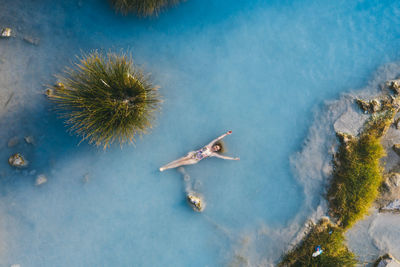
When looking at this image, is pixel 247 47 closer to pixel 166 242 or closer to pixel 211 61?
pixel 211 61

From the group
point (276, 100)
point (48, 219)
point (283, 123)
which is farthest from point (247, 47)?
point (48, 219)

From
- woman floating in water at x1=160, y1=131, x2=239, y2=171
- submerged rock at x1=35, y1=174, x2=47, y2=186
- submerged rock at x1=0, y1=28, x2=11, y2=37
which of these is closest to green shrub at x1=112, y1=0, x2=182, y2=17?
submerged rock at x1=0, y1=28, x2=11, y2=37

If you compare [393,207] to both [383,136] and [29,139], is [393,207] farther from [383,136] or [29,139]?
[29,139]

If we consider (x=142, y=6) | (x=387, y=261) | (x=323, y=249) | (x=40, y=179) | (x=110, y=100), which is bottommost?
(x=40, y=179)

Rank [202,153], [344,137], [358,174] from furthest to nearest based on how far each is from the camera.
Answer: [344,137], [358,174], [202,153]

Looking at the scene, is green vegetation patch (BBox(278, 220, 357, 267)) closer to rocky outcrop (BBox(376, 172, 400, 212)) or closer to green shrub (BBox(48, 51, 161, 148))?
rocky outcrop (BBox(376, 172, 400, 212))

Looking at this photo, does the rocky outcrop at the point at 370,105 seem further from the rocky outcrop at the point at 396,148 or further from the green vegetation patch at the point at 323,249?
the green vegetation patch at the point at 323,249

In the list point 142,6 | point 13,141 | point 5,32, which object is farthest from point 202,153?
point 5,32
